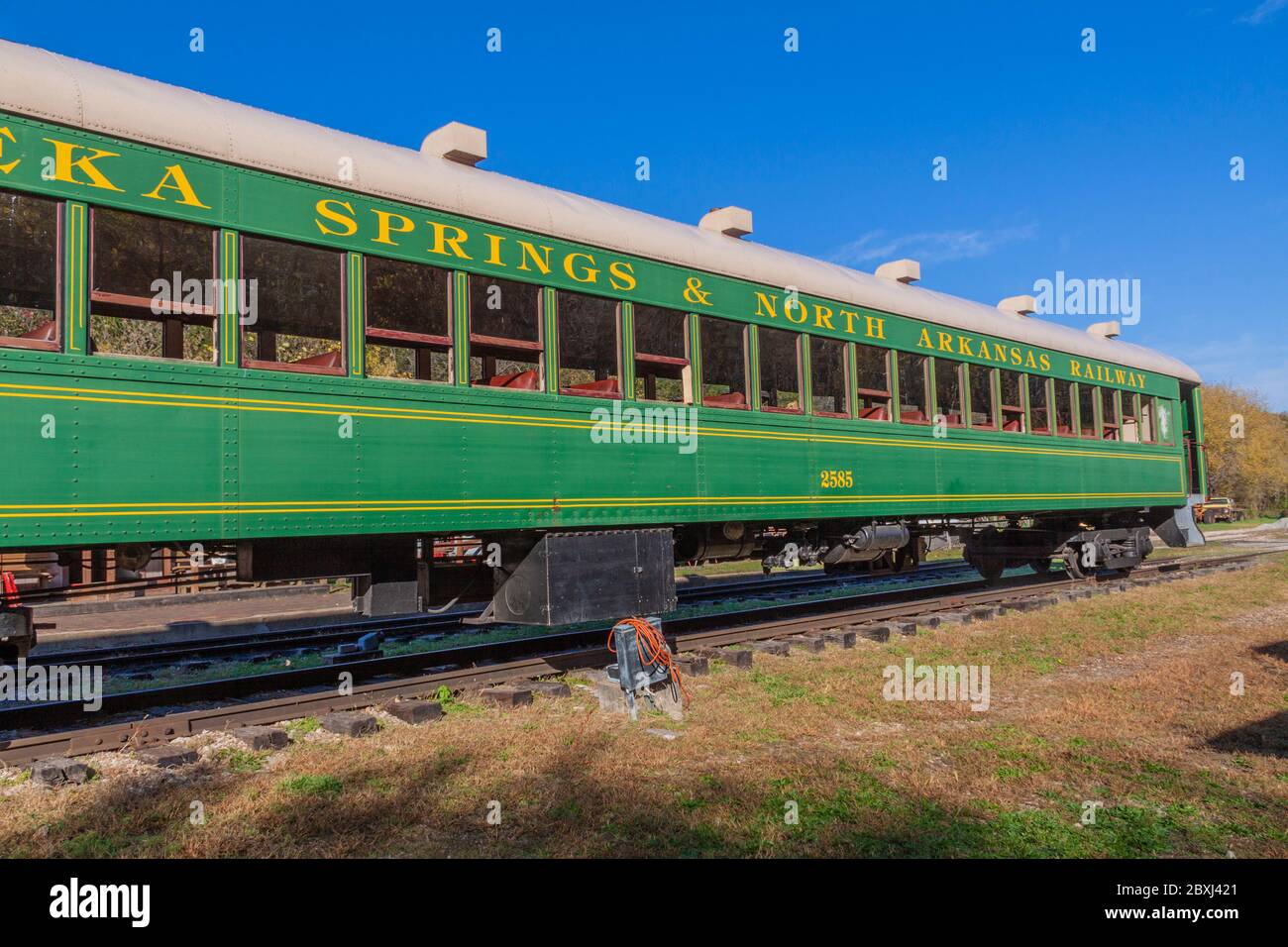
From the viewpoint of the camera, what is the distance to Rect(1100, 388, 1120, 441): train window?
13.5 meters

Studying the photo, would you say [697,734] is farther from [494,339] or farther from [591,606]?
[494,339]

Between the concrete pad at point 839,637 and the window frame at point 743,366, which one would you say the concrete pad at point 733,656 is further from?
the window frame at point 743,366

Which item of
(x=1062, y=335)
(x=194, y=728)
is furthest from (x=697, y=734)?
(x=1062, y=335)

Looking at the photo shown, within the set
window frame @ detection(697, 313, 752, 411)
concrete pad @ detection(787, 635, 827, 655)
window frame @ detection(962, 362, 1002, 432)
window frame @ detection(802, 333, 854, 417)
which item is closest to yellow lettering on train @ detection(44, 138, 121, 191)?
window frame @ detection(697, 313, 752, 411)

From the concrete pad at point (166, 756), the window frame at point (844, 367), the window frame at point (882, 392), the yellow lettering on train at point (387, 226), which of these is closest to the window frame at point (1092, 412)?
the window frame at point (882, 392)

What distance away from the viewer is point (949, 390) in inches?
424

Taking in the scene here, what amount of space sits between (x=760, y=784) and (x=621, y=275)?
14.5 feet

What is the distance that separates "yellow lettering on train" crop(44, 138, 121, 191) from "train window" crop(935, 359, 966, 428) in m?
8.42

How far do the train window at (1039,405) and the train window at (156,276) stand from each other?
10.1 meters

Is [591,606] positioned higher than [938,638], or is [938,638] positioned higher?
[591,606]

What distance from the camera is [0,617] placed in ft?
17.3

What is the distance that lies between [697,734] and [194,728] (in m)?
3.14

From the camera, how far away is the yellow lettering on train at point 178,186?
532 centimetres

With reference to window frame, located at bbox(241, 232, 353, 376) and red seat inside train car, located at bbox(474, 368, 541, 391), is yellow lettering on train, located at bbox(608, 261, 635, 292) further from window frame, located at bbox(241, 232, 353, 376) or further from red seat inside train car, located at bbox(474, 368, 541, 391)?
window frame, located at bbox(241, 232, 353, 376)
